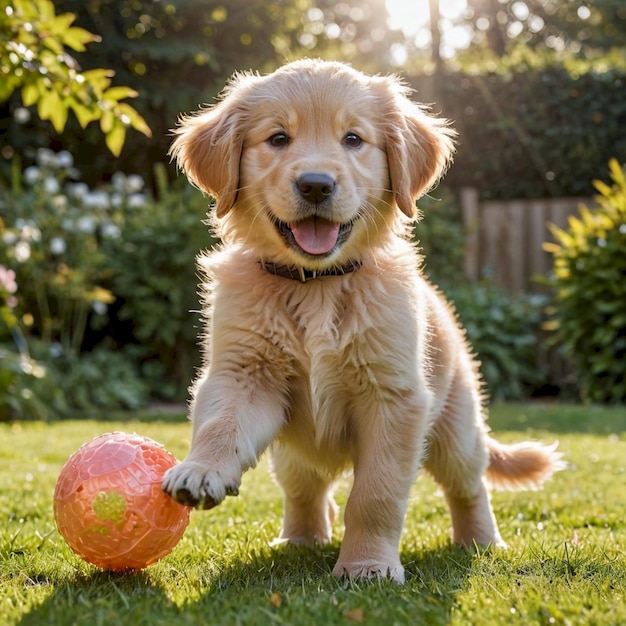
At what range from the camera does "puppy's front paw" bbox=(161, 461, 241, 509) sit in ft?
8.09

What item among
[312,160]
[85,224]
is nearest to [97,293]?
[85,224]

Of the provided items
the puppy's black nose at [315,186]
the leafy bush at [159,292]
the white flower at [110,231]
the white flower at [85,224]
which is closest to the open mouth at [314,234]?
the puppy's black nose at [315,186]

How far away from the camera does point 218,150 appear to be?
128 inches

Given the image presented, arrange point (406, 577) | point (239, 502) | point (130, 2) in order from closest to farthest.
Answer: point (406, 577) < point (239, 502) < point (130, 2)

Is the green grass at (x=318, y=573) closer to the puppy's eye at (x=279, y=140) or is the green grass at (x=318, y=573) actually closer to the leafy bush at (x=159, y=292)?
the puppy's eye at (x=279, y=140)

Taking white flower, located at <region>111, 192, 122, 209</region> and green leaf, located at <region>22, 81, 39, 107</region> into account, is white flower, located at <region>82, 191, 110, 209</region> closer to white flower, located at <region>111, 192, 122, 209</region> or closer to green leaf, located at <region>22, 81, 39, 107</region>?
white flower, located at <region>111, 192, 122, 209</region>

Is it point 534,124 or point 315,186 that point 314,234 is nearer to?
point 315,186

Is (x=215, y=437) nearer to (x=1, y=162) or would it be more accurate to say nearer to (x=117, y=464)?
(x=117, y=464)

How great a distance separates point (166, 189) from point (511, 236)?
Answer: 13.9 feet

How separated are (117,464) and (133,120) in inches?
66.3

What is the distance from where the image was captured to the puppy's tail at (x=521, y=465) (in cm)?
389

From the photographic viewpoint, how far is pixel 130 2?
508 inches

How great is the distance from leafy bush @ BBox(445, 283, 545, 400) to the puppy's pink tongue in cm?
666

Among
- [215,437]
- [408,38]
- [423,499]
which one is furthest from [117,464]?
[408,38]
